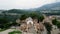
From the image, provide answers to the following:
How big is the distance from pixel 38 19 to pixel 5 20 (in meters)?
0.48

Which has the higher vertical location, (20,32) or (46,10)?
(46,10)

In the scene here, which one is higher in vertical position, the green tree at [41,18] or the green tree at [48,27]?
the green tree at [41,18]

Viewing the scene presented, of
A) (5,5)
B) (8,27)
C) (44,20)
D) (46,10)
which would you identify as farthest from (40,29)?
(5,5)

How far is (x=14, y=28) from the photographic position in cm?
235

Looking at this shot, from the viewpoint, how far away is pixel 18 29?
235cm

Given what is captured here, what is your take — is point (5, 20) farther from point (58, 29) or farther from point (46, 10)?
point (58, 29)

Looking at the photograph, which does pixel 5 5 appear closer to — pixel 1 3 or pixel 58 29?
pixel 1 3

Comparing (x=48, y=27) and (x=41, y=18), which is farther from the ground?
(x=41, y=18)

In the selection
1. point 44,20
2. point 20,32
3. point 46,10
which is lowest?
point 20,32

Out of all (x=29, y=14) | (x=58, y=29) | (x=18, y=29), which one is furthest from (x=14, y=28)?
(x=58, y=29)

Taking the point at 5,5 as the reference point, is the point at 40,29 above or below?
below

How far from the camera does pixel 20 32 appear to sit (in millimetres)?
2357

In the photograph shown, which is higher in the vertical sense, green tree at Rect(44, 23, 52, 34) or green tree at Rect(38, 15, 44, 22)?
green tree at Rect(38, 15, 44, 22)

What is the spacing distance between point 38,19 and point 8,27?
448 millimetres
